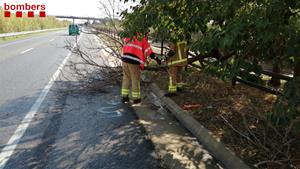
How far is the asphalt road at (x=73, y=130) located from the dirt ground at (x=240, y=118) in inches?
44.3

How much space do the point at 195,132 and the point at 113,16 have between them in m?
6.04

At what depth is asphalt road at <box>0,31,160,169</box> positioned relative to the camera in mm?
4137

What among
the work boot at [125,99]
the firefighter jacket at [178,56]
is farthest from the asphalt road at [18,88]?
the firefighter jacket at [178,56]

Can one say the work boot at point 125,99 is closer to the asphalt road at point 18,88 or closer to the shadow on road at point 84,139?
the shadow on road at point 84,139

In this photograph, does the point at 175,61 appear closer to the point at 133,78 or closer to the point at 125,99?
the point at 133,78

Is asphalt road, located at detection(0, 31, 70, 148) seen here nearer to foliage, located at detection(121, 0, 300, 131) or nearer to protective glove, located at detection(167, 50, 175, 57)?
foliage, located at detection(121, 0, 300, 131)

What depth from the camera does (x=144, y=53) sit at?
6918 mm

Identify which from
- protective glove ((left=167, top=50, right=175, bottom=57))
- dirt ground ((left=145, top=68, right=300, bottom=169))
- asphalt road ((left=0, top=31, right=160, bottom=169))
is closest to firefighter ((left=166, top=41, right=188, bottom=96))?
protective glove ((left=167, top=50, right=175, bottom=57))

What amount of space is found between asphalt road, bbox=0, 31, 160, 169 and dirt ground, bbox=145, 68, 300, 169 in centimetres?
112

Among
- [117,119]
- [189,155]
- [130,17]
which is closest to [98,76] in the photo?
[117,119]

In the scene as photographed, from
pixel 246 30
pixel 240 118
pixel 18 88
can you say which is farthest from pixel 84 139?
pixel 18 88

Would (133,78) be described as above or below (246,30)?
below

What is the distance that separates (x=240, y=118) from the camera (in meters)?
5.56

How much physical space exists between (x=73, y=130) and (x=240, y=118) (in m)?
2.68
